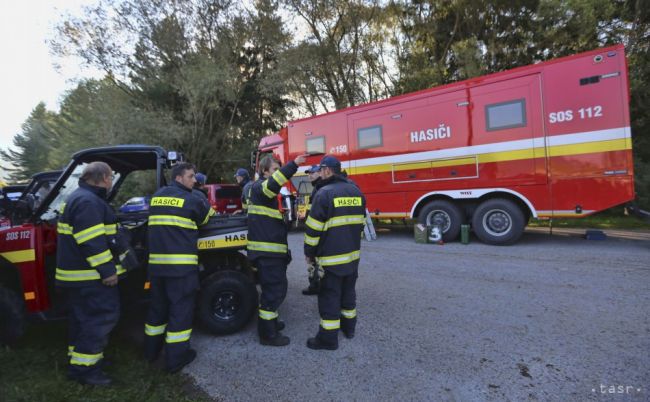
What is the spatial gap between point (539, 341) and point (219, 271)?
118 inches

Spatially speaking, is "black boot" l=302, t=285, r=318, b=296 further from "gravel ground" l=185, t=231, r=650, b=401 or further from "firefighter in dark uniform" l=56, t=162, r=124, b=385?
"firefighter in dark uniform" l=56, t=162, r=124, b=385

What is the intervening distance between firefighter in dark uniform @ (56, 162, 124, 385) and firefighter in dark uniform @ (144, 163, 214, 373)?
31cm

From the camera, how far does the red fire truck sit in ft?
19.4

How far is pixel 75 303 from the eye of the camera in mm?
2615

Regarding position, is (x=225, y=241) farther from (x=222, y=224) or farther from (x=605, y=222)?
(x=605, y=222)

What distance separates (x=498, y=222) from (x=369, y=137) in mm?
3460

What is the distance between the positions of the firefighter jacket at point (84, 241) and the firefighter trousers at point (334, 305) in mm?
1675

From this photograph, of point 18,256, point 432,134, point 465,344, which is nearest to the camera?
point 18,256

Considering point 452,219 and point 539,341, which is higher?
point 452,219

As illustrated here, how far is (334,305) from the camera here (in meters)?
3.04

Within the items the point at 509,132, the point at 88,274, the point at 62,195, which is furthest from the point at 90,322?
the point at 509,132

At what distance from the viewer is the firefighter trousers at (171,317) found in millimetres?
2752

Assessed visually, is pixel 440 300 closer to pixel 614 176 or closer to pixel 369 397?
pixel 369 397

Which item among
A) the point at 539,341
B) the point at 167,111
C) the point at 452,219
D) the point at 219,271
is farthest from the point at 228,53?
the point at 539,341
